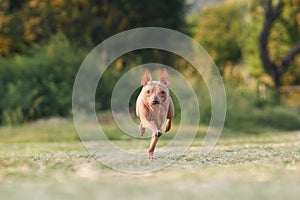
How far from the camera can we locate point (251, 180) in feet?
25.3

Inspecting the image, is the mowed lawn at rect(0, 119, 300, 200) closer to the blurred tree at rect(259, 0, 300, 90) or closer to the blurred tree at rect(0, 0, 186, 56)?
the blurred tree at rect(0, 0, 186, 56)

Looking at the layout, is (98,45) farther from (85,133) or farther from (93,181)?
(93,181)

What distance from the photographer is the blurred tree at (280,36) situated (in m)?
38.1

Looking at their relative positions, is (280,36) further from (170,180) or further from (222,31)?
(170,180)

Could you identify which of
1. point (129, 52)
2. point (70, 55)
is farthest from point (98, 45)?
point (70, 55)

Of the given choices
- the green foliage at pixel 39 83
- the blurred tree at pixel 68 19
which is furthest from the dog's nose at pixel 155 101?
the blurred tree at pixel 68 19

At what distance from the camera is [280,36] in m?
56.7

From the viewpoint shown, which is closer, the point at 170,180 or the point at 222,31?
the point at 170,180

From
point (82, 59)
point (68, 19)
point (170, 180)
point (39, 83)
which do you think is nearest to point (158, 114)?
point (170, 180)

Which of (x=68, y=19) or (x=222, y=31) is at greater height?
(x=222, y=31)

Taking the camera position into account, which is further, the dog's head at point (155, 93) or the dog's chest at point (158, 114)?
the dog's chest at point (158, 114)

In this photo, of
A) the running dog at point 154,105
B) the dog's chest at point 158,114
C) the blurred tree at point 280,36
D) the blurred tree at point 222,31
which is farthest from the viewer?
the blurred tree at point 222,31

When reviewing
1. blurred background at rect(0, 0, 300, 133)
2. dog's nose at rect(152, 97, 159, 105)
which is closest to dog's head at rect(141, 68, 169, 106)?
dog's nose at rect(152, 97, 159, 105)

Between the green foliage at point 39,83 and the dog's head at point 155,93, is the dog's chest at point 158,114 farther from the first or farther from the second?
the green foliage at point 39,83
